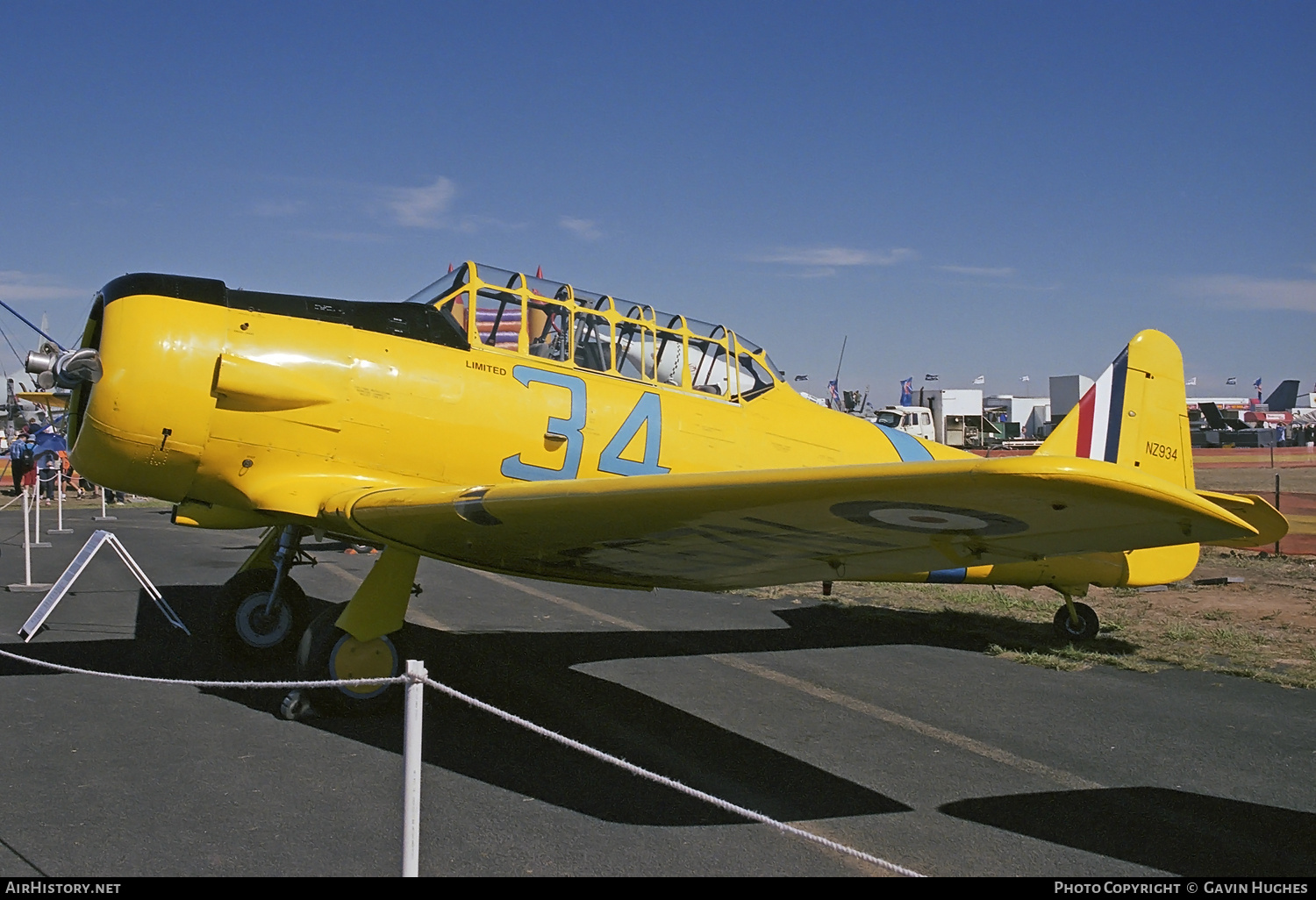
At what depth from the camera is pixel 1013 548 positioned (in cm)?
400

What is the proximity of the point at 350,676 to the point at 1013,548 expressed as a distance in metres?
3.69

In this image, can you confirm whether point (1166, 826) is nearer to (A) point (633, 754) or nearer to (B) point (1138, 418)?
(A) point (633, 754)

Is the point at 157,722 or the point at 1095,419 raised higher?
the point at 1095,419

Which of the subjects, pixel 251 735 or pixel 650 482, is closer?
pixel 650 482

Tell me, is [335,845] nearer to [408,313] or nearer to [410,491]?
[410,491]

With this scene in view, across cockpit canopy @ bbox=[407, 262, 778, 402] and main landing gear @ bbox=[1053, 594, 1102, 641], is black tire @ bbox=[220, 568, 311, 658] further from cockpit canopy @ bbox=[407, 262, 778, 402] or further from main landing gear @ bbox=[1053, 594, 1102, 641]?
main landing gear @ bbox=[1053, 594, 1102, 641]

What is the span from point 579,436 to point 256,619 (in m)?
2.82

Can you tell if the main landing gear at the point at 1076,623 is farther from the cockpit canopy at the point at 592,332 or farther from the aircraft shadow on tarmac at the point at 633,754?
the cockpit canopy at the point at 592,332

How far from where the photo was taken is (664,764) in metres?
4.86

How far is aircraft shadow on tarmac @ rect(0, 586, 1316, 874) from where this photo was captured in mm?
4066

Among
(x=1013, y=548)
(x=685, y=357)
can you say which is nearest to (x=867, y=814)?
(x=1013, y=548)

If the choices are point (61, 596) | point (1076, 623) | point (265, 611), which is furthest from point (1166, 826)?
point (61, 596)

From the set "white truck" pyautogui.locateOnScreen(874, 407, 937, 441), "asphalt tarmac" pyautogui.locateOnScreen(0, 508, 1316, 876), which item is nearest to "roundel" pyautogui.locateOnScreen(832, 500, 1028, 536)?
"asphalt tarmac" pyautogui.locateOnScreen(0, 508, 1316, 876)

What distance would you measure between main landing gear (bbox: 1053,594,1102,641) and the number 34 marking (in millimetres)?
4071
